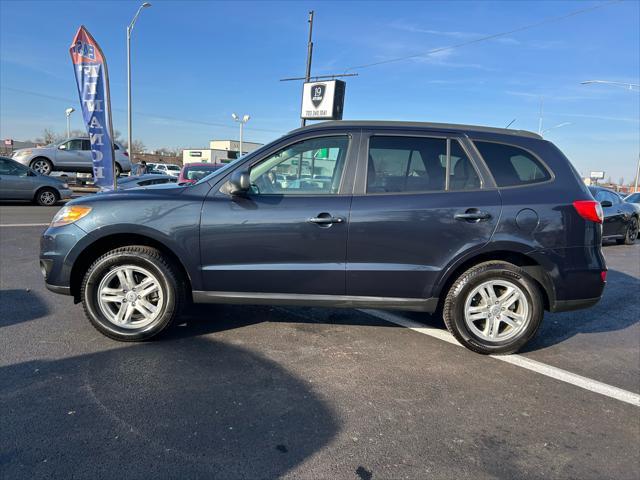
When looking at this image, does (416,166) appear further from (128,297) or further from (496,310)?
(128,297)

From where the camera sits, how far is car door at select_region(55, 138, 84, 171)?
722 inches

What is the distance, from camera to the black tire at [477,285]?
362 cm

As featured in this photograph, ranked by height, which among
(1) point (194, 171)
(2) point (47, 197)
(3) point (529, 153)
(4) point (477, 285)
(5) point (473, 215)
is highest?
(3) point (529, 153)

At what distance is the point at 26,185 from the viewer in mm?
13672

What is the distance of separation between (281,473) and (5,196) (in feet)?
49.4

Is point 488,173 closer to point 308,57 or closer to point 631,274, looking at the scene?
point 631,274

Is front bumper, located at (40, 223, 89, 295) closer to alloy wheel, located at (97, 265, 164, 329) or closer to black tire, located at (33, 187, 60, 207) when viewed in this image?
alloy wheel, located at (97, 265, 164, 329)

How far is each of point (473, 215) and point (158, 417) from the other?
2.72m

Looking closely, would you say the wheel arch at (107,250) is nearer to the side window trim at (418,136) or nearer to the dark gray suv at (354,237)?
the dark gray suv at (354,237)

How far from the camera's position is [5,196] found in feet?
44.1

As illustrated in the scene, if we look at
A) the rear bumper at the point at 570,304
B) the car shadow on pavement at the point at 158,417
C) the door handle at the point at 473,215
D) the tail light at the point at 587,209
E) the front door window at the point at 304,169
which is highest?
the front door window at the point at 304,169

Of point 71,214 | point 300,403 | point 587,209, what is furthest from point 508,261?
point 71,214

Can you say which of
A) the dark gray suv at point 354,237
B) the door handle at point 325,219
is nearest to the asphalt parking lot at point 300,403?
the dark gray suv at point 354,237

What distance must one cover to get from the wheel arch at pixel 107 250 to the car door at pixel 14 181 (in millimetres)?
12466
